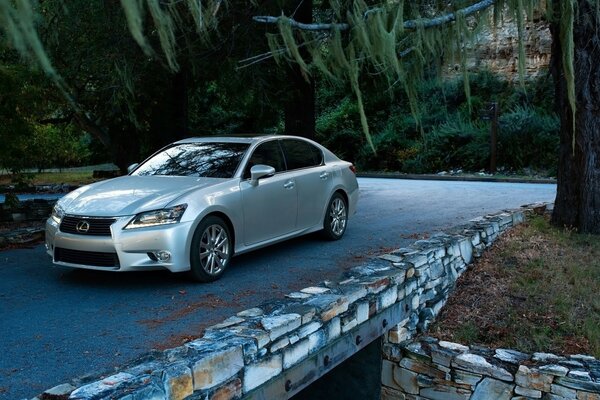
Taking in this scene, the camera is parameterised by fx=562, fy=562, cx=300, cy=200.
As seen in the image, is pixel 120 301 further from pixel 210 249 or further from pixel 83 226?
pixel 210 249

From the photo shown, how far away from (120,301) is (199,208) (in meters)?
1.15

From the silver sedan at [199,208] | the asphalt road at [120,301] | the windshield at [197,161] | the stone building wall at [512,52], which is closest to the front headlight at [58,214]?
the silver sedan at [199,208]

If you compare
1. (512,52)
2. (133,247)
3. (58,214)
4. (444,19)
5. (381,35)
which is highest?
(512,52)

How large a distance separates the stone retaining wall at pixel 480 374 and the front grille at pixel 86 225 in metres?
3.47

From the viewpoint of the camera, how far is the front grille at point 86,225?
17.7 ft

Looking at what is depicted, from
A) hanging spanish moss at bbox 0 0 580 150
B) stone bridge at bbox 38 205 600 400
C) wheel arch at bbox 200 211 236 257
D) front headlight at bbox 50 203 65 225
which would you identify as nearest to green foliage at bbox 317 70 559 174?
hanging spanish moss at bbox 0 0 580 150

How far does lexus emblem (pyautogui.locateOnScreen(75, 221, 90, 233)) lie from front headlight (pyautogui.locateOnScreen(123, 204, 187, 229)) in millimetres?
461

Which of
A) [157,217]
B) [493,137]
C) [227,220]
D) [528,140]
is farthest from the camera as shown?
[528,140]

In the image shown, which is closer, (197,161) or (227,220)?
(227,220)

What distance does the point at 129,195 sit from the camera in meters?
5.68

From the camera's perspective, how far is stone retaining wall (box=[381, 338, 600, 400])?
223 inches

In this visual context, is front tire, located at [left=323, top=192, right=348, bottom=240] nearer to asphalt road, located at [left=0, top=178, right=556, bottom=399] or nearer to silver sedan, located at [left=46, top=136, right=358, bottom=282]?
silver sedan, located at [left=46, top=136, right=358, bottom=282]

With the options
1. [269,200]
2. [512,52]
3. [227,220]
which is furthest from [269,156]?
[512,52]

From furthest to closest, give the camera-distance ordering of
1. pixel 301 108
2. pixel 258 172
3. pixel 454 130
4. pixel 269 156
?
pixel 454 130 < pixel 301 108 < pixel 269 156 < pixel 258 172
